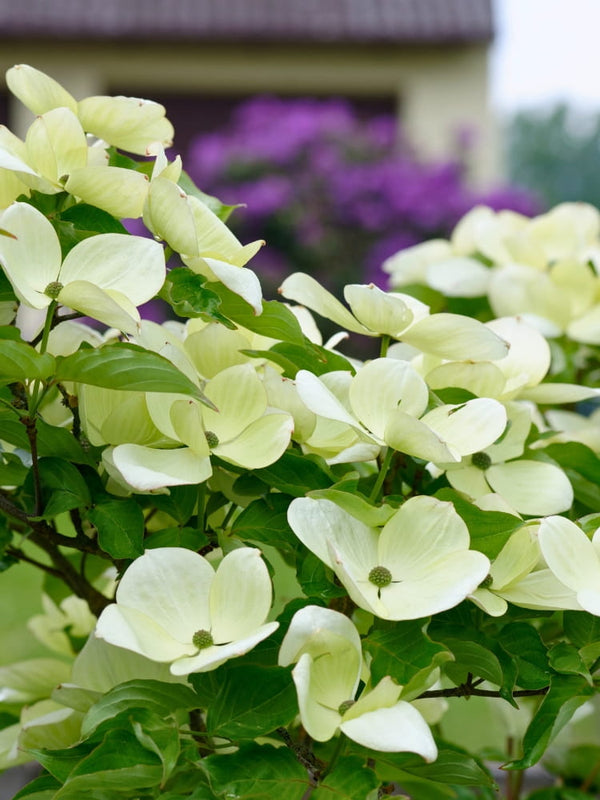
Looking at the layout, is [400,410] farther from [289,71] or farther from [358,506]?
[289,71]

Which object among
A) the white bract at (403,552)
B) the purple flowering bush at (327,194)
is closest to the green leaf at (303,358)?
the white bract at (403,552)

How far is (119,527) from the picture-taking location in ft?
1.74

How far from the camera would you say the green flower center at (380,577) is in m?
0.50

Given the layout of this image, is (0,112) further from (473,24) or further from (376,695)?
(376,695)

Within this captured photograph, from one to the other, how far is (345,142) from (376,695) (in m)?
5.20

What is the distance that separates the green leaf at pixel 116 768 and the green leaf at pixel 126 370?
0.15 m

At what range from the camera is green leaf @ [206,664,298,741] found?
486 mm

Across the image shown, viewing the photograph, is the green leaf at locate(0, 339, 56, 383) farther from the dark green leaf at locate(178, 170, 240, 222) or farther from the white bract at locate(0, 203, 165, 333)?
the dark green leaf at locate(178, 170, 240, 222)

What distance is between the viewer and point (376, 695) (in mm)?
452

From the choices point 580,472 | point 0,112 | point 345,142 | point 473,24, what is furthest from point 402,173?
point 580,472

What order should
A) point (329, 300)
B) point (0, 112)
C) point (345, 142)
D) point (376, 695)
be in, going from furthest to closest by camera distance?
point (0, 112) < point (345, 142) < point (329, 300) < point (376, 695)

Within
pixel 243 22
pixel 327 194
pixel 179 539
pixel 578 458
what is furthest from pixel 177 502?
pixel 243 22

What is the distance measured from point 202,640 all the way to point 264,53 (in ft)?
22.5

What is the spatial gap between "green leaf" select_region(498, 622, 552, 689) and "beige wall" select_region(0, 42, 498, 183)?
6.49 metres
